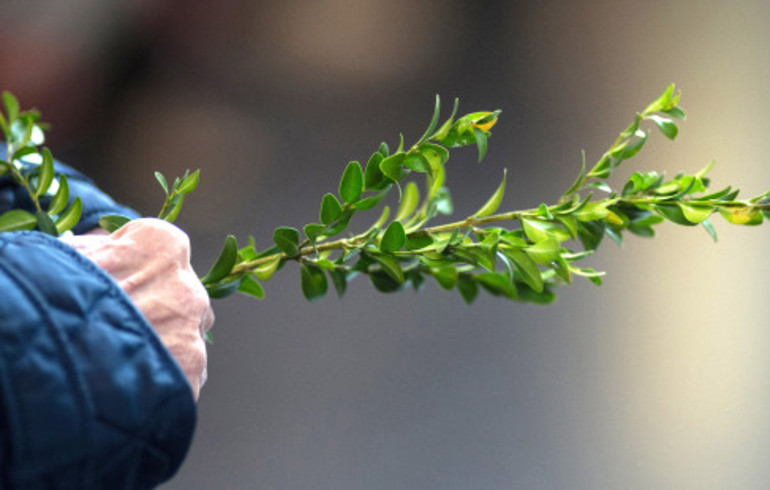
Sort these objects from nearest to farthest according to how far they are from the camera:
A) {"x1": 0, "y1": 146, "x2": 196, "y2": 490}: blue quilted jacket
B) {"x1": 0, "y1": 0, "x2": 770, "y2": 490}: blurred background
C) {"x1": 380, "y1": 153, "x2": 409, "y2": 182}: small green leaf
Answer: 1. {"x1": 0, "y1": 146, "x2": 196, "y2": 490}: blue quilted jacket
2. {"x1": 380, "y1": 153, "x2": 409, "y2": 182}: small green leaf
3. {"x1": 0, "y1": 0, "x2": 770, "y2": 490}: blurred background

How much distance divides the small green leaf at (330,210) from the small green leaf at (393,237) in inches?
1.2

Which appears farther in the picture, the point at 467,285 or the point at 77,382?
the point at 467,285

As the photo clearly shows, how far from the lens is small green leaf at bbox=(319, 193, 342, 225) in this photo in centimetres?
43

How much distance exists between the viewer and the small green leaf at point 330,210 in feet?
1.41

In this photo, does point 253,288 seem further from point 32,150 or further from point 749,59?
point 749,59

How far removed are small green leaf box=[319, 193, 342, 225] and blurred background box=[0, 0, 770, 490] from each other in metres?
0.81

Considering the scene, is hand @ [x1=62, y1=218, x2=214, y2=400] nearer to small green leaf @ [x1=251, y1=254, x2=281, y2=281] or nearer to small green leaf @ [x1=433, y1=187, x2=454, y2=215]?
small green leaf @ [x1=251, y1=254, x2=281, y2=281]

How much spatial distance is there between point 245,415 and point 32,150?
0.85 metres

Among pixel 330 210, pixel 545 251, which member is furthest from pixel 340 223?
pixel 545 251

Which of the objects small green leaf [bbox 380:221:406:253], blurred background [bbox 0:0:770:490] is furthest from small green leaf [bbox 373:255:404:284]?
blurred background [bbox 0:0:770:490]

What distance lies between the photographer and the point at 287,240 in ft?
1.47

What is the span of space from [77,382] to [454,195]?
3.26 feet

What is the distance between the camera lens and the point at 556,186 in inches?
46.9

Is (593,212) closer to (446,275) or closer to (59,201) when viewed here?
(446,275)
